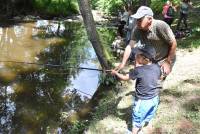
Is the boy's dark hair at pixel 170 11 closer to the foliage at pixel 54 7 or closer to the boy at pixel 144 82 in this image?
the boy at pixel 144 82

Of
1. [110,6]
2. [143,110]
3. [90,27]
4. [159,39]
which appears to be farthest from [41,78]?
[110,6]

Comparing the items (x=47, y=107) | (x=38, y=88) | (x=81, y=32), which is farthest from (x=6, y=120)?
(x=81, y=32)

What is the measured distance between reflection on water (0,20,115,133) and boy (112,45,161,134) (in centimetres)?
317

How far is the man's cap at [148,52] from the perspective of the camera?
6.26 metres

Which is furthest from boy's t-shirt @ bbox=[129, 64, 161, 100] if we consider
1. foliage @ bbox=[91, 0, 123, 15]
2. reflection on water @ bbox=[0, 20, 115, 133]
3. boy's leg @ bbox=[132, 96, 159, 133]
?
foliage @ bbox=[91, 0, 123, 15]

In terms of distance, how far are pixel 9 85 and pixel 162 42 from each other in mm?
6656

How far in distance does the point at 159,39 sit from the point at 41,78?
679 cm

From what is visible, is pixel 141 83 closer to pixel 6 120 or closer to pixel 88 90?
pixel 6 120

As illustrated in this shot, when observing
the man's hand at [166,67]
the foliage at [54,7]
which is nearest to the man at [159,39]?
the man's hand at [166,67]

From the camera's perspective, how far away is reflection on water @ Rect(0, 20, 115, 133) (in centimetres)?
992

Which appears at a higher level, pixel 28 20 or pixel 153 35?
pixel 153 35

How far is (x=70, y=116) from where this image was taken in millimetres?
9992

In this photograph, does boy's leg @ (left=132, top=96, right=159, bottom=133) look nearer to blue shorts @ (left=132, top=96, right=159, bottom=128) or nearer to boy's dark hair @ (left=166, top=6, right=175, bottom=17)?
blue shorts @ (left=132, top=96, right=159, bottom=128)

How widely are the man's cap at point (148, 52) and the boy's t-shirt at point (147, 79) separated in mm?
173
